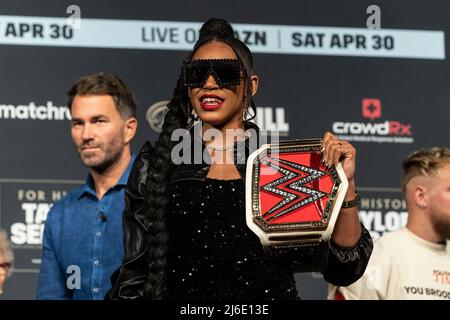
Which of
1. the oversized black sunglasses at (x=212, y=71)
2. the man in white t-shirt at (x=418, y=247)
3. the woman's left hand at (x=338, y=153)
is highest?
the oversized black sunglasses at (x=212, y=71)

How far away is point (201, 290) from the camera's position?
257cm

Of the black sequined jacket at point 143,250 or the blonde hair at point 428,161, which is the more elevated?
the blonde hair at point 428,161

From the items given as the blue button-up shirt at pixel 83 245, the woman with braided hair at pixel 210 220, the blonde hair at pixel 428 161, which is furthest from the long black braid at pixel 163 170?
the blonde hair at pixel 428 161

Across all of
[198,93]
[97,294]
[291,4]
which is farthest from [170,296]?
[291,4]

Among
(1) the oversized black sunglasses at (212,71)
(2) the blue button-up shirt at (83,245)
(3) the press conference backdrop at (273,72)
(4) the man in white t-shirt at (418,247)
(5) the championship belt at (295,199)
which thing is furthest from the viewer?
(3) the press conference backdrop at (273,72)

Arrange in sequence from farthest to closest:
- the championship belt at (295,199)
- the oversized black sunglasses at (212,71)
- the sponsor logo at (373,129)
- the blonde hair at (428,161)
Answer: the sponsor logo at (373,129) → the blonde hair at (428,161) → the oversized black sunglasses at (212,71) → the championship belt at (295,199)

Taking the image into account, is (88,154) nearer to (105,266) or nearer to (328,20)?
(105,266)

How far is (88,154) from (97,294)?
0.70 meters

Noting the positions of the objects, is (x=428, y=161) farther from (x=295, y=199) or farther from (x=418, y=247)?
(x=295, y=199)

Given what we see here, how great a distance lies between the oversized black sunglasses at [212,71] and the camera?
2.71 metres

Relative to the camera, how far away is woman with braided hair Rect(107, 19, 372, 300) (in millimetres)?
2588

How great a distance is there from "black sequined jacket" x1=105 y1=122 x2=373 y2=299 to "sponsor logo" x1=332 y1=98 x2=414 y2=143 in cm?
244

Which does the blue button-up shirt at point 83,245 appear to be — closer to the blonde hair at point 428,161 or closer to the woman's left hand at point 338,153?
the blonde hair at point 428,161

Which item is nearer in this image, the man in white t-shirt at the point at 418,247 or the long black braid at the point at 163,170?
the long black braid at the point at 163,170
